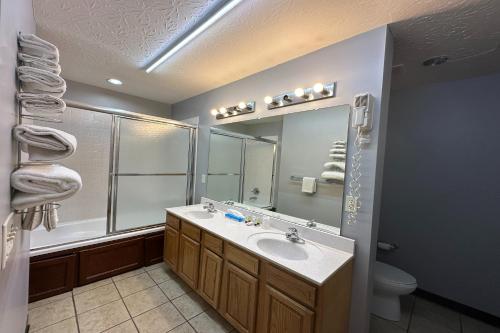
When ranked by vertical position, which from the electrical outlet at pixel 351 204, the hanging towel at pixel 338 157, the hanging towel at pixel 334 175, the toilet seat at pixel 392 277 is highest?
the hanging towel at pixel 338 157

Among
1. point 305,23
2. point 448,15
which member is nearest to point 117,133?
point 305,23

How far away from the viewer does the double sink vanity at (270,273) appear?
1.18m

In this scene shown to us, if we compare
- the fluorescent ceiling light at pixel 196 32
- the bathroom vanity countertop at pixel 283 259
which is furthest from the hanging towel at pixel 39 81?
the bathroom vanity countertop at pixel 283 259

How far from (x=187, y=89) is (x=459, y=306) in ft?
13.3

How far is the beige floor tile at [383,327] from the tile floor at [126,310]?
4.11 feet

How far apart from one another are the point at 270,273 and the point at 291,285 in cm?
16

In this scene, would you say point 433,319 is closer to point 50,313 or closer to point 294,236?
point 294,236

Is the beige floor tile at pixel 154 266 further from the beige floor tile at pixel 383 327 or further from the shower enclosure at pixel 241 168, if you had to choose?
the beige floor tile at pixel 383 327

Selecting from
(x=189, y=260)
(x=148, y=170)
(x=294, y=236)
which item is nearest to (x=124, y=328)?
(x=189, y=260)

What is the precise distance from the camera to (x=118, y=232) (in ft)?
7.70

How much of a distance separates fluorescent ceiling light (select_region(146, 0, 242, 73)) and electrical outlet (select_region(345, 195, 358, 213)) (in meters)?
1.51

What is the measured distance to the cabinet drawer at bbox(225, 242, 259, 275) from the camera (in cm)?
143

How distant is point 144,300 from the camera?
1.92 meters

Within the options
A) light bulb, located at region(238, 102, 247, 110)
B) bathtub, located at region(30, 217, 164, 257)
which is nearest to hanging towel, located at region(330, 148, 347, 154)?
light bulb, located at region(238, 102, 247, 110)
